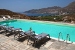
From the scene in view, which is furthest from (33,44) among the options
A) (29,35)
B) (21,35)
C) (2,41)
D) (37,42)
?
(2,41)

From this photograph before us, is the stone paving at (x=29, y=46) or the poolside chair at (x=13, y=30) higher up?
the poolside chair at (x=13, y=30)

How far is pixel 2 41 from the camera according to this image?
7.95 m

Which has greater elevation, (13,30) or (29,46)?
(13,30)

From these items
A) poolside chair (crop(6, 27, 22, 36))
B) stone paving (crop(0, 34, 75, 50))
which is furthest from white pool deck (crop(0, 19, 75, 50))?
poolside chair (crop(6, 27, 22, 36))

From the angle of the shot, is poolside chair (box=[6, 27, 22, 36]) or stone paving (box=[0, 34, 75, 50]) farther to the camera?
poolside chair (box=[6, 27, 22, 36])

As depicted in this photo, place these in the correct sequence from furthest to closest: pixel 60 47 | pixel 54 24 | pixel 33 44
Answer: pixel 54 24, pixel 33 44, pixel 60 47

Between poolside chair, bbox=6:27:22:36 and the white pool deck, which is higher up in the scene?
poolside chair, bbox=6:27:22:36

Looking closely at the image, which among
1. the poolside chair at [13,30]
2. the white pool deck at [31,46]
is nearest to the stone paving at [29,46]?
the white pool deck at [31,46]

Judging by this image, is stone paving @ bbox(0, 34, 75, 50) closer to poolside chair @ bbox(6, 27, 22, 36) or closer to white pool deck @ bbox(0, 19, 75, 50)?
white pool deck @ bbox(0, 19, 75, 50)

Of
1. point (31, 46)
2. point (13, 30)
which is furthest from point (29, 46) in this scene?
point (13, 30)

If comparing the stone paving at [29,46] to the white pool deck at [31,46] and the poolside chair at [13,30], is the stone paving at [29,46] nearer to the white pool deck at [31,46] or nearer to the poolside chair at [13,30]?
the white pool deck at [31,46]

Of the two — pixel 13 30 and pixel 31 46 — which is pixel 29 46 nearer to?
pixel 31 46

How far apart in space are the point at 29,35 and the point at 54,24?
8502mm

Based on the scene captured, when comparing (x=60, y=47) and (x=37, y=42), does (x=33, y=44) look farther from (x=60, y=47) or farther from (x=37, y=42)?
(x=60, y=47)
